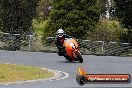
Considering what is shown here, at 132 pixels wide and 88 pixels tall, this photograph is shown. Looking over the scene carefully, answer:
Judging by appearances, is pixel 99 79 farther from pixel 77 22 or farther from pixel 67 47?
pixel 77 22

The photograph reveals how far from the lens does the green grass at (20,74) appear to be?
15.7m

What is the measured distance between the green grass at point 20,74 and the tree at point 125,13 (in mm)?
12507

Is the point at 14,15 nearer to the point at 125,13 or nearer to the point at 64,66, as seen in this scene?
the point at 125,13

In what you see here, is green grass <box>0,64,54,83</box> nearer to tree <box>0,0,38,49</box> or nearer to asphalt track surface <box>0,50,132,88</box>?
asphalt track surface <box>0,50,132,88</box>

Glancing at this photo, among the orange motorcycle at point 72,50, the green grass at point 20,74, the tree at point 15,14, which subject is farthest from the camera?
the tree at point 15,14

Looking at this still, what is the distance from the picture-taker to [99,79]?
10.5 m

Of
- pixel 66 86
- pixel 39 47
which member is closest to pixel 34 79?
pixel 66 86

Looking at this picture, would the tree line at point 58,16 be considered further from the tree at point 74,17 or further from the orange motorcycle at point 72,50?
the orange motorcycle at point 72,50

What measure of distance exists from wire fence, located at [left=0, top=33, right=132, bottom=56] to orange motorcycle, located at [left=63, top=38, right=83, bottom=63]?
572 centimetres

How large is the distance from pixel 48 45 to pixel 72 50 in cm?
775

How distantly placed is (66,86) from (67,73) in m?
3.82

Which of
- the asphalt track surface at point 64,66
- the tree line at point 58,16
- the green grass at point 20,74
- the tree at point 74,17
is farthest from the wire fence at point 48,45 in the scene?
the green grass at point 20,74

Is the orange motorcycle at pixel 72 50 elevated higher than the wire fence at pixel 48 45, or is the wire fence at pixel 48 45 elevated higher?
the orange motorcycle at pixel 72 50

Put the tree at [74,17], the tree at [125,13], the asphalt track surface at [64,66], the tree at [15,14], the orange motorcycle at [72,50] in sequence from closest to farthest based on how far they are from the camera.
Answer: the asphalt track surface at [64,66] → the orange motorcycle at [72,50] → the tree at [125,13] → the tree at [15,14] → the tree at [74,17]
